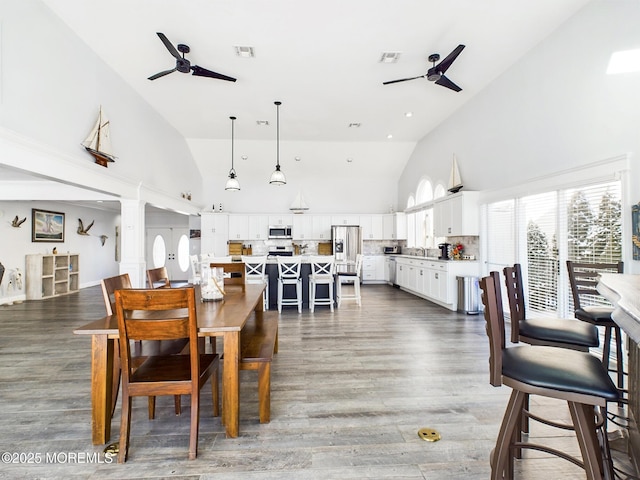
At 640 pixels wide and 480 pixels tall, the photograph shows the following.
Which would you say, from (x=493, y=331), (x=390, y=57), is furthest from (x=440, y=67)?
(x=493, y=331)

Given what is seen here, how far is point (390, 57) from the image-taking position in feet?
14.5

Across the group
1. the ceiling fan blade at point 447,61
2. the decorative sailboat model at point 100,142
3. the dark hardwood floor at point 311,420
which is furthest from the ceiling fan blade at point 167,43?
the dark hardwood floor at point 311,420

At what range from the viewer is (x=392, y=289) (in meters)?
8.66

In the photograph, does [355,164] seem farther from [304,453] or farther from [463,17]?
[304,453]

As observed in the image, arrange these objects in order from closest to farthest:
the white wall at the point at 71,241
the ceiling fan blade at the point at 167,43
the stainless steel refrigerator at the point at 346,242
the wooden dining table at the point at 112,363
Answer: the wooden dining table at the point at 112,363 < the ceiling fan blade at the point at 167,43 < the white wall at the point at 71,241 < the stainless steel refrigerator at the point at 346,242

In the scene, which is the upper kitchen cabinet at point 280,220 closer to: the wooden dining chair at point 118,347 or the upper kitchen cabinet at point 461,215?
the upper kitchen cabinet at point 461,215

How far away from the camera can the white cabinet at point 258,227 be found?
9.60 meters

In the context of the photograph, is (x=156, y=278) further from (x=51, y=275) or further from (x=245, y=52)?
(x=51, y=275)

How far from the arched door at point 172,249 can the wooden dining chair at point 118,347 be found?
8.71 meters

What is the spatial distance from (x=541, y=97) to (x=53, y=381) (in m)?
6.35

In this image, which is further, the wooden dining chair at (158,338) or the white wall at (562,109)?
the white wall at (562,109)

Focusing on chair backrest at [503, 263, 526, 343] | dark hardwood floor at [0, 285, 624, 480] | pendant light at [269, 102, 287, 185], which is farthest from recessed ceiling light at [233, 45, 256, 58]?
chair backrest at [503, 263, 526, 343]

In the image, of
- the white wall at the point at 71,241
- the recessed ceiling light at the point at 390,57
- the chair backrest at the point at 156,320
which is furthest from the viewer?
the white wall at the point at 71,241

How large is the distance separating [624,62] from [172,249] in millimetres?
11321
